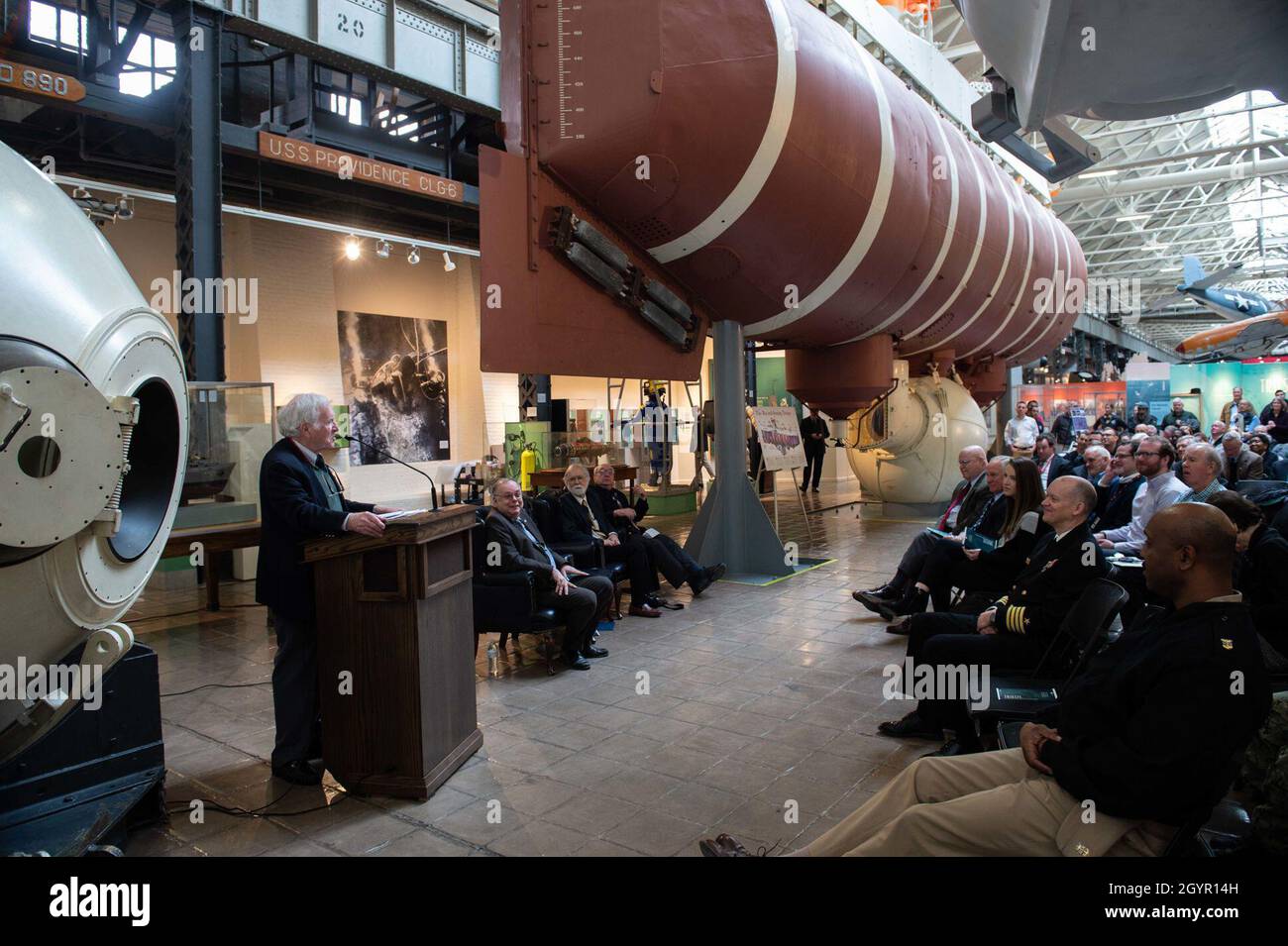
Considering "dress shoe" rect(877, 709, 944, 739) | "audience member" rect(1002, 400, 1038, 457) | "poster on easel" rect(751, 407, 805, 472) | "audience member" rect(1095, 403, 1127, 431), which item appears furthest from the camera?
"audience member" rect(1095, 403, 1127, 431)

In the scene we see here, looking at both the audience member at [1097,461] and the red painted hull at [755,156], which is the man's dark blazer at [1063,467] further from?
the red painted hull at [755,156]

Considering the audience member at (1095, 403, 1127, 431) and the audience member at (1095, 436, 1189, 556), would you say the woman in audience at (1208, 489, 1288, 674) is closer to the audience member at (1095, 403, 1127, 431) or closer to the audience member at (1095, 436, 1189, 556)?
the audience member at (1095, 436, 1189, 556)

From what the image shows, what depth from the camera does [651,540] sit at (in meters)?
6.70

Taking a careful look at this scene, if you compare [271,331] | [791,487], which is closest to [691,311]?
[271,331]

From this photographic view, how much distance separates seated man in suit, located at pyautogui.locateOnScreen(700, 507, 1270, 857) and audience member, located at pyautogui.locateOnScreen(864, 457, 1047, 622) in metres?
2.57

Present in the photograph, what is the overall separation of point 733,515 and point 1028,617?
4237mm

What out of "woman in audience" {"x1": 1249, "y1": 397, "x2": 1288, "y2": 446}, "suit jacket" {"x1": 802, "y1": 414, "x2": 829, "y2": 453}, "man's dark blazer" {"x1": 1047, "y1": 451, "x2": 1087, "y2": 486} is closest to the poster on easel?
"man's dark blazer" {"x1": 1047, "y1": 451, "x2": 1087, "y2": 486}

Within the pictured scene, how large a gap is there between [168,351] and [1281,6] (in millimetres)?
3636

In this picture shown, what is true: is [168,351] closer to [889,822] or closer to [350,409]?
[889,822]

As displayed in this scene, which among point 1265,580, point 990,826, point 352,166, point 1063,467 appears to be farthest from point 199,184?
point 1063,467

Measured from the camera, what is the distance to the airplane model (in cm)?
2577

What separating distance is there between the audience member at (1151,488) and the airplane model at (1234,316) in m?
24.0

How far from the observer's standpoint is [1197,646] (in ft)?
6.43

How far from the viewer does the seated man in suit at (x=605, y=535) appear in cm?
634
